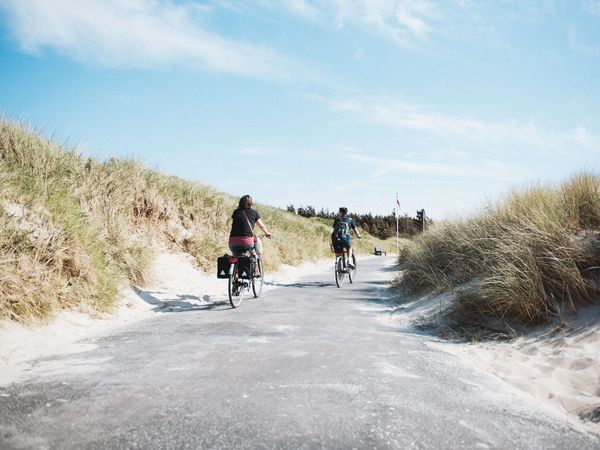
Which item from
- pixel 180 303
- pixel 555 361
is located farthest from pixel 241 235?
pixel 555 361

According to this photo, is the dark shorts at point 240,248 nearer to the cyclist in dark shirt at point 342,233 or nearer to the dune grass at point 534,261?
the dune grass at point 534,261

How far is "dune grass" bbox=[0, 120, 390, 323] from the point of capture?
510cm

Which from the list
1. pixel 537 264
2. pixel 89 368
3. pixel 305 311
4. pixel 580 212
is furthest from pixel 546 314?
pixel 89 368

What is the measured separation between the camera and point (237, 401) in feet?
9.36

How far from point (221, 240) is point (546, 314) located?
9430mm

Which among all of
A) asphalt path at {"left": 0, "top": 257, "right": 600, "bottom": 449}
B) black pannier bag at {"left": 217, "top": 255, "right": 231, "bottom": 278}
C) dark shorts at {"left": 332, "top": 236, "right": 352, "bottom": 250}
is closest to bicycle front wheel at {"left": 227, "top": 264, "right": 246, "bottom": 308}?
black pannier bag at {"left": 217, "top": 255, "right": 231, "bottom": 278}

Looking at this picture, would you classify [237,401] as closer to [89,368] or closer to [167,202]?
[89,368]

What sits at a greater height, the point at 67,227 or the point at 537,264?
the point at 67,227

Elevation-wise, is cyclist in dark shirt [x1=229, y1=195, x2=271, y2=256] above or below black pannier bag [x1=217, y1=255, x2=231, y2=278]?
above

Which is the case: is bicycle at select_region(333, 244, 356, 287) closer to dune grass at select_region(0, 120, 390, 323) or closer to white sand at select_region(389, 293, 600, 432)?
dune grass at select_region(0, 120, 390, 323)

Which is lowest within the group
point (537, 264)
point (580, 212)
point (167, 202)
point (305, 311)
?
point (305, 311)

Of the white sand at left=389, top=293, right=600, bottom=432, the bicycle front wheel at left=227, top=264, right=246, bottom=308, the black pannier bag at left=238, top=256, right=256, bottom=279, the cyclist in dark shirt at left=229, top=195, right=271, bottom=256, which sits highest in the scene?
the cyclist in dark shirt at left=229, top=195, right=271, bottom=256

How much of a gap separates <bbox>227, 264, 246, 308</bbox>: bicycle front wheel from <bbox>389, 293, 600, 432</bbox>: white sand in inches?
155

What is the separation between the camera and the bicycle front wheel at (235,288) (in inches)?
288
